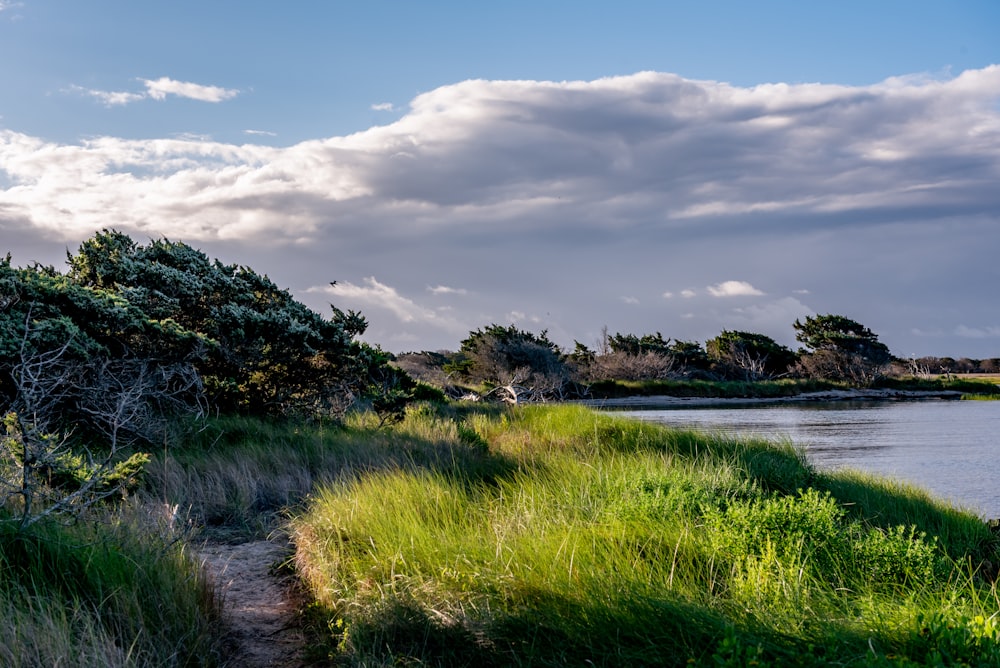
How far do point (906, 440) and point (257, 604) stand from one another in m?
18.0

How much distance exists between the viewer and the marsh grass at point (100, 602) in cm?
392

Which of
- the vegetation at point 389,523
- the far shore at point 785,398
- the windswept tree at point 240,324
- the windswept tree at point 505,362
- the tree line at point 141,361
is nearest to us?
the vegetation at point 389,523

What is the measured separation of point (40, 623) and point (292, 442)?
7.57m

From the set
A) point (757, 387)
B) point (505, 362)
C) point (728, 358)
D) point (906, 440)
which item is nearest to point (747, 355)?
point (728, 358)

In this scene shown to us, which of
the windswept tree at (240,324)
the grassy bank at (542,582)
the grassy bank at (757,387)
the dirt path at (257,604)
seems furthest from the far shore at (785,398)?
the grassy bank at (542,582)

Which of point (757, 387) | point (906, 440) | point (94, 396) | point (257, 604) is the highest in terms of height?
point (94, 396)

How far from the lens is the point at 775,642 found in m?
3.79

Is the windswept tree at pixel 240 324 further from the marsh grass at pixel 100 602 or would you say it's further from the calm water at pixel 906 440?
the marsh grass at pixel 100 602

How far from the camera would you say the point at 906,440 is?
1952 cm

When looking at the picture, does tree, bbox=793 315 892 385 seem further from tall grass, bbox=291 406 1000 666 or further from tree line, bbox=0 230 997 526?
tall grass, bbox=291 406 1000 666

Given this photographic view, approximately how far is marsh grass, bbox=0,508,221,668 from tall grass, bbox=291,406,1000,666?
939 mm

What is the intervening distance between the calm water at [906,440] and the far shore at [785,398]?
532 centimetres

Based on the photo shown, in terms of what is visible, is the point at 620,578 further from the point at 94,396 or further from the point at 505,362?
the point at 505,362

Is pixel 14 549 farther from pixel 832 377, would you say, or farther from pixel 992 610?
pixel 832 377
